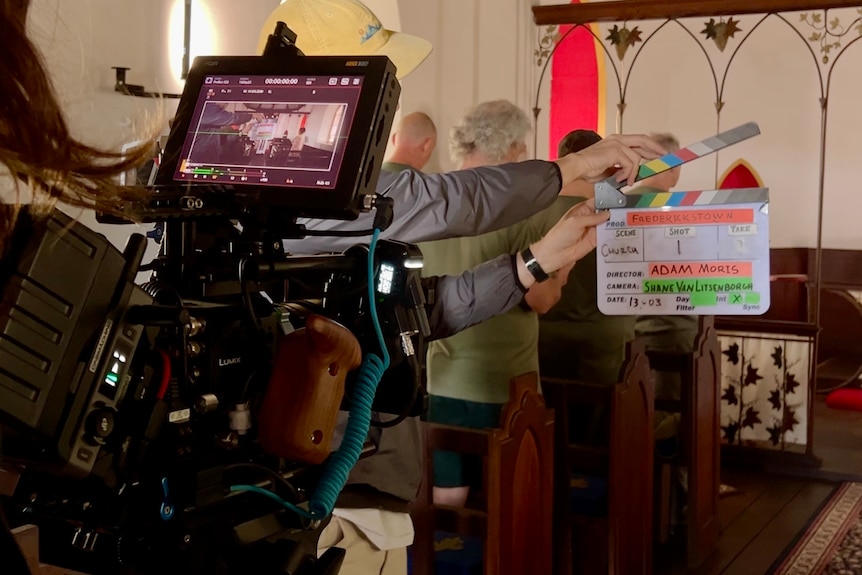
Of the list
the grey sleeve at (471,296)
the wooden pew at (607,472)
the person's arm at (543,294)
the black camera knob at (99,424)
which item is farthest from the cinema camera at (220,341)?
the wooden pew at (607,472)

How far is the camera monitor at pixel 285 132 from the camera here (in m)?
0.94

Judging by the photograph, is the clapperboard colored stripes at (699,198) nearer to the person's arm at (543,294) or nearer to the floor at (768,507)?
the person's arm at (543,294)

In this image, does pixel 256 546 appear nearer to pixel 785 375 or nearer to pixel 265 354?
pixel 265 354

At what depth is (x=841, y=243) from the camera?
6309 mm

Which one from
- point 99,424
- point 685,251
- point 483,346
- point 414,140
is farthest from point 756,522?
point 99,424

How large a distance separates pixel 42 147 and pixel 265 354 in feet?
1.22

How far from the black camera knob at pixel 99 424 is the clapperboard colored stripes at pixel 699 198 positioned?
49.3 inches

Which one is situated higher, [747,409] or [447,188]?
[447,188]

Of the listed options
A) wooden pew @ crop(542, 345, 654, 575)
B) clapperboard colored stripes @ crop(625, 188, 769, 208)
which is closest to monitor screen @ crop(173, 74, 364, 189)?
clapperboard colored stripes @ crop(625, 188, 769, 208)

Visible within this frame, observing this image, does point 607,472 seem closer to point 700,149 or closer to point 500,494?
point 500,494

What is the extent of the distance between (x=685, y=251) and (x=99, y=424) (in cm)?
131

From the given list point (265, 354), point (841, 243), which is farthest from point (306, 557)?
point (841, 243)

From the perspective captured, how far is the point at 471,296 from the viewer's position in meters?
1.64

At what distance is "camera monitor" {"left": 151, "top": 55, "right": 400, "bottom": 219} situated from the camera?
94 centimetres
